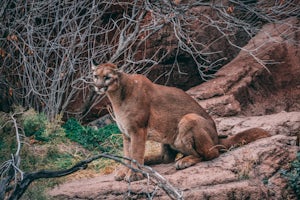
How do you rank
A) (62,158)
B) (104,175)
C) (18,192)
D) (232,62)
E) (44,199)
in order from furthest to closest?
(232,62) → (62,158) → (104,175) → (44,199) → (18,192)

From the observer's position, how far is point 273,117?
11.6m

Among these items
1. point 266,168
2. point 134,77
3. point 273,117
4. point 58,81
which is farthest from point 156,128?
point 58,81

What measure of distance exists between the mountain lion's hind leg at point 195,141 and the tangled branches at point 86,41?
2.47m

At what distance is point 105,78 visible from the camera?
9477mm

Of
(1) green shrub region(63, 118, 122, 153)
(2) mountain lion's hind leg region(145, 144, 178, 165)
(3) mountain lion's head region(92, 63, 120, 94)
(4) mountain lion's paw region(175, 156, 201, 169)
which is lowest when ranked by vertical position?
(1) green shrub region(63, 118, 122, 153)

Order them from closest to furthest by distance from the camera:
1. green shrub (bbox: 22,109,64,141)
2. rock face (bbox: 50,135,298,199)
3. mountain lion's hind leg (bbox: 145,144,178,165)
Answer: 1. rock face (bbox: 50,135,298,199)
2. mountain lion's hind leg (bbox: 145,144,178,165)
3. green shrub (bbox: 22,109,64,141)

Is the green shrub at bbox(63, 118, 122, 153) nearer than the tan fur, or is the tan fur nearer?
the tan fur

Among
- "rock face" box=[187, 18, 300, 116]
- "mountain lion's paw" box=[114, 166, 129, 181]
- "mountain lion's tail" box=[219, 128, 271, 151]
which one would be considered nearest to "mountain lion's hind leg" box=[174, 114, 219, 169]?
"mountain lion's tail" box=[219, 128, 271, 151]

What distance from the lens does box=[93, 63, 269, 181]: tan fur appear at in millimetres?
9500

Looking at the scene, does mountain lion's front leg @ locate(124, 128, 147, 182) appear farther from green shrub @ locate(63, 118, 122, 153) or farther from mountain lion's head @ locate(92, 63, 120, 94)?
green shrub @ locate(63, 118, 122, 153)

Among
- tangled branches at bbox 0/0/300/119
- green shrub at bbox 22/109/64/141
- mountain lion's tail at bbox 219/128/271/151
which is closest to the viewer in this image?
mountain lion's tail at bbox 219/128/271/151

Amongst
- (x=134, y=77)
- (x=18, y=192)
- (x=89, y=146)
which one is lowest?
(x=89, y=146)

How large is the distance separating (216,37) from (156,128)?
504 cm

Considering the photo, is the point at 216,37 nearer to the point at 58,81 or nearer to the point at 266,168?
the point at 58,81
